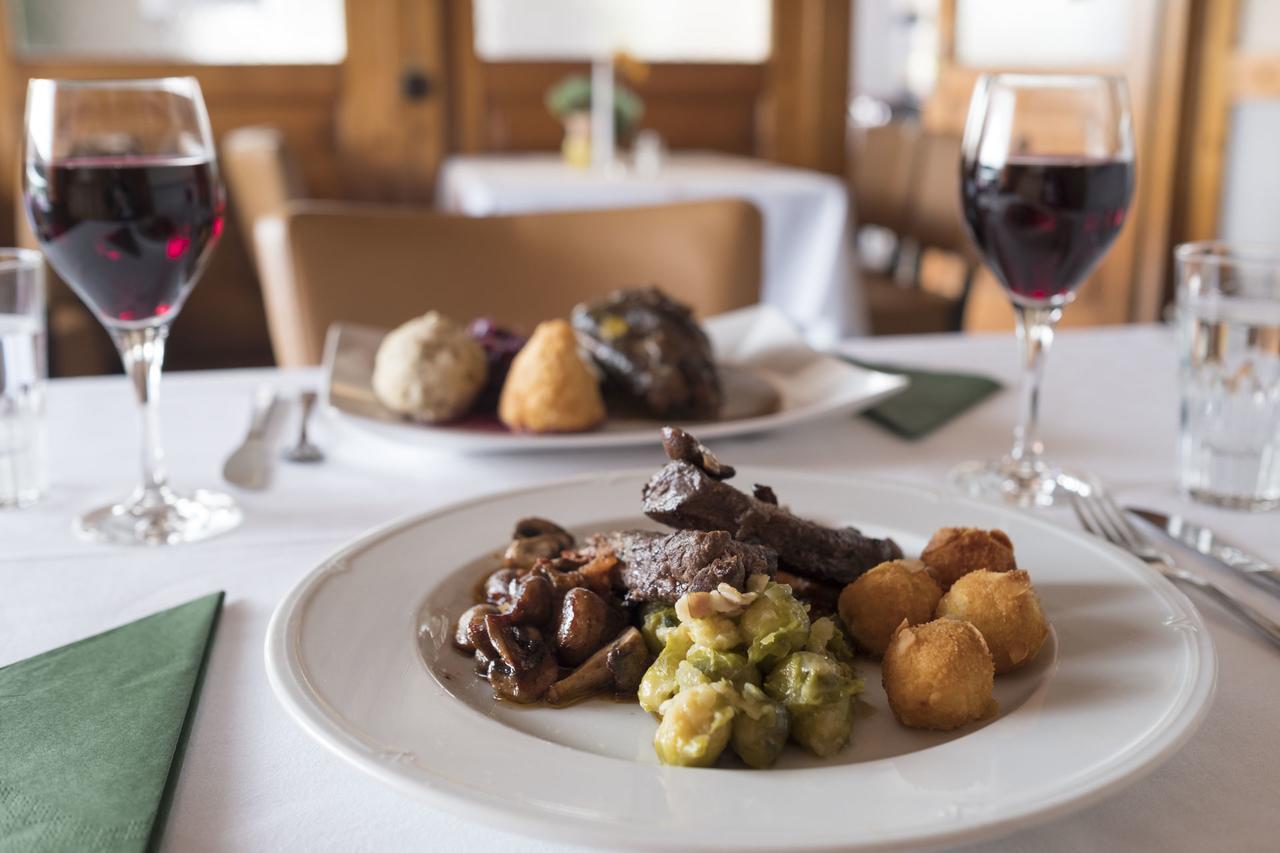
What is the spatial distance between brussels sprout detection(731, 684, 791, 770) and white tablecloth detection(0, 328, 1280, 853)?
110mm

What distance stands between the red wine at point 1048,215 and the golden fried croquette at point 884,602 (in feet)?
1.62

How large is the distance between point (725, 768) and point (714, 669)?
5 centimetres

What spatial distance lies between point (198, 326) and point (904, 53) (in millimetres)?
9366

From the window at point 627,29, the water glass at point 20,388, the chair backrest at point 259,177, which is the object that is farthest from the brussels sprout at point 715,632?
the window at point 627,29

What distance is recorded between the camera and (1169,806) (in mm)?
572

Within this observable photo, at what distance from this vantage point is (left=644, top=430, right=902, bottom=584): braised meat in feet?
2.29

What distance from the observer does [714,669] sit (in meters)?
0.59

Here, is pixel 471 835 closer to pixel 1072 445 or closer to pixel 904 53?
pixel 1072 445

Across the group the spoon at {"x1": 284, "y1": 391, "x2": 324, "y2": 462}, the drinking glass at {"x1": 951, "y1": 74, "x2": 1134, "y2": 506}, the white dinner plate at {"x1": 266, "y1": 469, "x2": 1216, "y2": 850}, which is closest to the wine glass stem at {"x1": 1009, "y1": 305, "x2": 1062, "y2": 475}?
the drinking glass at {"x1": 951, "y1": 74, "x2": 1134, "y2": 506}

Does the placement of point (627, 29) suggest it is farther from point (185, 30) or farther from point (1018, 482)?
point (1018, 482)

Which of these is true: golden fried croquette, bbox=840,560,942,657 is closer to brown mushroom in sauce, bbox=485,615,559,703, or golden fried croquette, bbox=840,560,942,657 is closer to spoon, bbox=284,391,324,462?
brown mushroom in sauce, bbox=485,615,559,703

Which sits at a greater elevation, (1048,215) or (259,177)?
(1048,215)

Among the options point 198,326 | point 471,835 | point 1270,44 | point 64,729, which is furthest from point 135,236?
point 1270,44

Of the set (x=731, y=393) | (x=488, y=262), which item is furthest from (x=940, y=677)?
(x=488, y=262)
